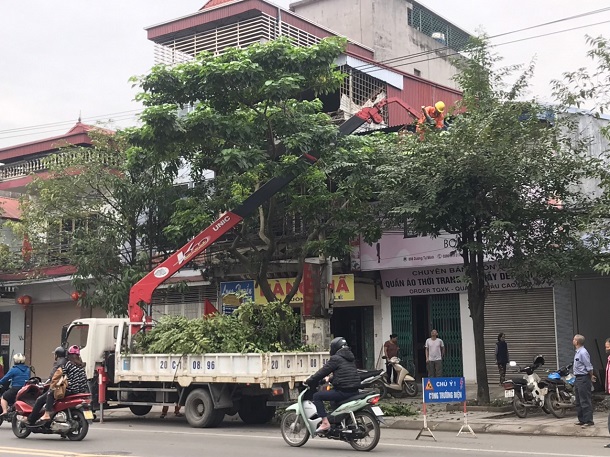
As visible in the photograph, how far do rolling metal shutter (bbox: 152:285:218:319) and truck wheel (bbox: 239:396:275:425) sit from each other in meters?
10.3

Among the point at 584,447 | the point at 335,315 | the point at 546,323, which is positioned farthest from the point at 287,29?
the point at 584,447

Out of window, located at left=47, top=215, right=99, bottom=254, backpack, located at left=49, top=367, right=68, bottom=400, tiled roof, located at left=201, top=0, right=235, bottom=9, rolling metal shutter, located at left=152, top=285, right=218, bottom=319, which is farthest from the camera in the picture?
tiled roof, located at left=201, top=0, right=235, bottom=9

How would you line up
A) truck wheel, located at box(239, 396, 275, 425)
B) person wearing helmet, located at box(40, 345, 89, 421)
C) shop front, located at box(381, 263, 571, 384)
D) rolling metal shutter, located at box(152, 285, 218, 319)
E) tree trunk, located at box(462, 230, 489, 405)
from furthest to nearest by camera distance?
rolling metal shutter, located at box(152, 285, 218, 319), shop front, located at box(381, 263, 571, 384), tree trunk, located at box(462, 230, 489, 405), truck wheel, located at box(239, 396, 275, 425), person wearing helmet, located at box(40, 345, 89, 421)

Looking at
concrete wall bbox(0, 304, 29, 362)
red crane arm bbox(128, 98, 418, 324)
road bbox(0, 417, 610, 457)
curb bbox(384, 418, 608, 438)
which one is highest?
red crane arm bbox(128, 98, 418, 324)

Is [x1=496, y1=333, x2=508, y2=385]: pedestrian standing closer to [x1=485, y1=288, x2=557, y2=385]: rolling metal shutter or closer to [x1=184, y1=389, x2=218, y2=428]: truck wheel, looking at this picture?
[x1=485, y1=288, x2=557, y2=385]: rolling metal shutter

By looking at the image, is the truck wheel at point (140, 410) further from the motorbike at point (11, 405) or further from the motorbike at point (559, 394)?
the motorbike at point (559, 394)

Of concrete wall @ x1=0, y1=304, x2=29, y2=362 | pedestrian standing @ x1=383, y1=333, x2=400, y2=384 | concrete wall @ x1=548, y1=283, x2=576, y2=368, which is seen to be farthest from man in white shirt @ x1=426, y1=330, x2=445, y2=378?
concrete wall @ x1=0, y1=304, x2=29, y2=362

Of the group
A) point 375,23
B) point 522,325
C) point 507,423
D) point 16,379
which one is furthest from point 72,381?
point 375,23

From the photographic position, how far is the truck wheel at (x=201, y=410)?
14141mm

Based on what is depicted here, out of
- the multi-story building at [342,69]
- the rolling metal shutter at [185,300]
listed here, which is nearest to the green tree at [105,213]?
the multi-story building at [342,69]

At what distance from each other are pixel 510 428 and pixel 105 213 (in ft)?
43.4

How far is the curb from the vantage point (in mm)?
12641

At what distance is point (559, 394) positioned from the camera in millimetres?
14672

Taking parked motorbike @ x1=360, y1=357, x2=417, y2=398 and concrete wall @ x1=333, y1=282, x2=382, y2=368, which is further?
concrete wall @ x1=333, y1=282, x2=382, y2=368
